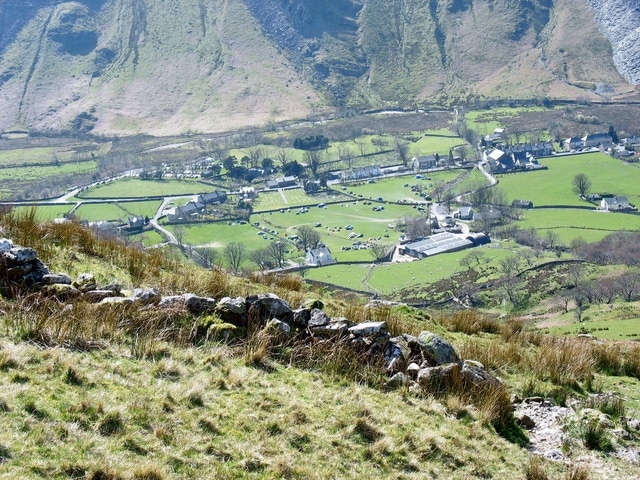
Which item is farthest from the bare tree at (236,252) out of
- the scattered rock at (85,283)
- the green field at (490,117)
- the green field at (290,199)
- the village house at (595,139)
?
the village house at (595,139)

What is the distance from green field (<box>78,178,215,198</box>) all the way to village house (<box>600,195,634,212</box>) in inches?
2711

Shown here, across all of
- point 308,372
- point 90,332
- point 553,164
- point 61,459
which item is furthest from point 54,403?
point 553,164

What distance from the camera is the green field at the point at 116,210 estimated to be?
87625mm

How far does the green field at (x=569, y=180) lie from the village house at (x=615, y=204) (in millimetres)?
2581

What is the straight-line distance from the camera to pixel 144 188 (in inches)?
4254

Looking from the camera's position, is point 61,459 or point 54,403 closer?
point 61,459

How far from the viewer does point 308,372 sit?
360 inches

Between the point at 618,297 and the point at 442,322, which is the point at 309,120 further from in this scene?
the point at 442,322

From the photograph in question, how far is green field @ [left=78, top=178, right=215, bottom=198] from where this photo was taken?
103m

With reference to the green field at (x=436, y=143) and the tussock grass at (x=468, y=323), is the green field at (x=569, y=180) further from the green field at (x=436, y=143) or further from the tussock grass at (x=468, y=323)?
the tussock grass at (x=468, y=323)

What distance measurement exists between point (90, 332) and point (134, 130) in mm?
183441

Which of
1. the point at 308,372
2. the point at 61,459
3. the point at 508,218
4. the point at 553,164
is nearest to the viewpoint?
the point at 61,459

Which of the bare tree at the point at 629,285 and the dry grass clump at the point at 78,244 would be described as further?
the bare tree at the point at 629,285

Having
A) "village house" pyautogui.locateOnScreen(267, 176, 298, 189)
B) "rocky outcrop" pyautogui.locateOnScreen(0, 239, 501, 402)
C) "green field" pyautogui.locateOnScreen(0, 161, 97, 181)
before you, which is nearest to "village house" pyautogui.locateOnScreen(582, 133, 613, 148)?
"village house" pyautogui.locateOnScreen(267, 176, 298, 189)
